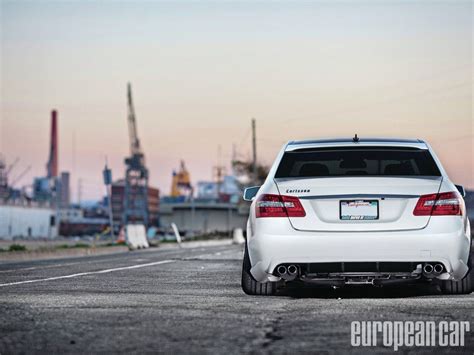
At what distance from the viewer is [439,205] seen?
33.6ft

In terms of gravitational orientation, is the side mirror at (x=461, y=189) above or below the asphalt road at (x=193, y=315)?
above

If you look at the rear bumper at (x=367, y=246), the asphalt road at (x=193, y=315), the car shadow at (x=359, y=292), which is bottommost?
the asphalt road at (x=193, y=315)

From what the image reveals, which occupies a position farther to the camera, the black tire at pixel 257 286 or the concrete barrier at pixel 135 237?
the concrete barrier at pixel 135 237

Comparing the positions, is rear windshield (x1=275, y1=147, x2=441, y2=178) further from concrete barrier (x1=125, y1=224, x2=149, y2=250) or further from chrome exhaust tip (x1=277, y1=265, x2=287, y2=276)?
concrete barrier (x1=125, y1=224, x2=149, y2=250)

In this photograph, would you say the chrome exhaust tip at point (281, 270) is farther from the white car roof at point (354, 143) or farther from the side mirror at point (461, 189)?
the side mirror at point (461, 189)

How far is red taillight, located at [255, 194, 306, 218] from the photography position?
10.3 metres

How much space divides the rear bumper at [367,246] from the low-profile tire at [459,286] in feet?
1.27

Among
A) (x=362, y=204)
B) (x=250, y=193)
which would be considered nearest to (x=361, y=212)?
(x=362, y=204)

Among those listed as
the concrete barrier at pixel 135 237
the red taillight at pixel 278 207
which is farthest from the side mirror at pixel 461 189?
the concrete barrier at pixel 135 237

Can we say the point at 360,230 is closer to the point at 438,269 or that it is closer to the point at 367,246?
the point at 367,246

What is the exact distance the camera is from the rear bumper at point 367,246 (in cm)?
1004

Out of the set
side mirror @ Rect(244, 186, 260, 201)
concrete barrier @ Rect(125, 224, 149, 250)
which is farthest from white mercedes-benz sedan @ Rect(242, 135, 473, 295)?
concrete barrier @ Rect(125, 224, 149, 250)

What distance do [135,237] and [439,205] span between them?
1210 inches

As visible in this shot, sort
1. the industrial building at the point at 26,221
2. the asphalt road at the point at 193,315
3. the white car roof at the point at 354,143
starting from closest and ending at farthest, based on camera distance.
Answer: the asphalt road at the point at 193,315 < the white car roof at the point at 354,143 < the industrial building at the point at 26,221
